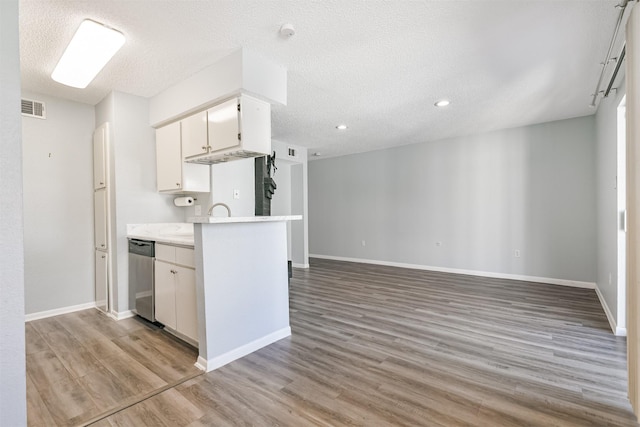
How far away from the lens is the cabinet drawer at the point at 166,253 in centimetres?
262

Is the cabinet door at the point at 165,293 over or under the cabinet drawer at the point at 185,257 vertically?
under

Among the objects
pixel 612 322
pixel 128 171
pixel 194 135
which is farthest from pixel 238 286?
pixel 612 322

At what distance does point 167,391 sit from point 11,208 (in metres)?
1.49

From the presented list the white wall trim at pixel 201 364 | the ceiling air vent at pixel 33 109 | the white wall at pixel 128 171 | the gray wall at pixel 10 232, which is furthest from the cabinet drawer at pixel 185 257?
the ceiling air vent at pixel 33 109

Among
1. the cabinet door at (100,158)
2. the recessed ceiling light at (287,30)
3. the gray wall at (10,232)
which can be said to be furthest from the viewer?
the cabinet door at (100,158)

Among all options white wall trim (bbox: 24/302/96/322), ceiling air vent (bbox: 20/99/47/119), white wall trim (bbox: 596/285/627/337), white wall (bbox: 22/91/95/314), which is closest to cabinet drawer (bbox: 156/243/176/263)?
white wall (bbox: 22/91/95/314)

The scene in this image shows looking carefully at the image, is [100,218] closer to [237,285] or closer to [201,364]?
[237,285]

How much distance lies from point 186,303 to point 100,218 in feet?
6.24

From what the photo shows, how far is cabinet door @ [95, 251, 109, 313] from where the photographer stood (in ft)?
11.3

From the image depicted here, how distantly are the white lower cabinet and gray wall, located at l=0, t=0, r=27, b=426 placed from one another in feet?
4.49

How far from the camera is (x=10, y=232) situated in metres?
1.01

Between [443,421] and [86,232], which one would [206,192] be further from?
[443,421]

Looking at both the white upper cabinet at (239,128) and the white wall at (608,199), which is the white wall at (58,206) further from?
the white wall at (608,199)

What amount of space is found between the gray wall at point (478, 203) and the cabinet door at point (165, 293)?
184 inches
